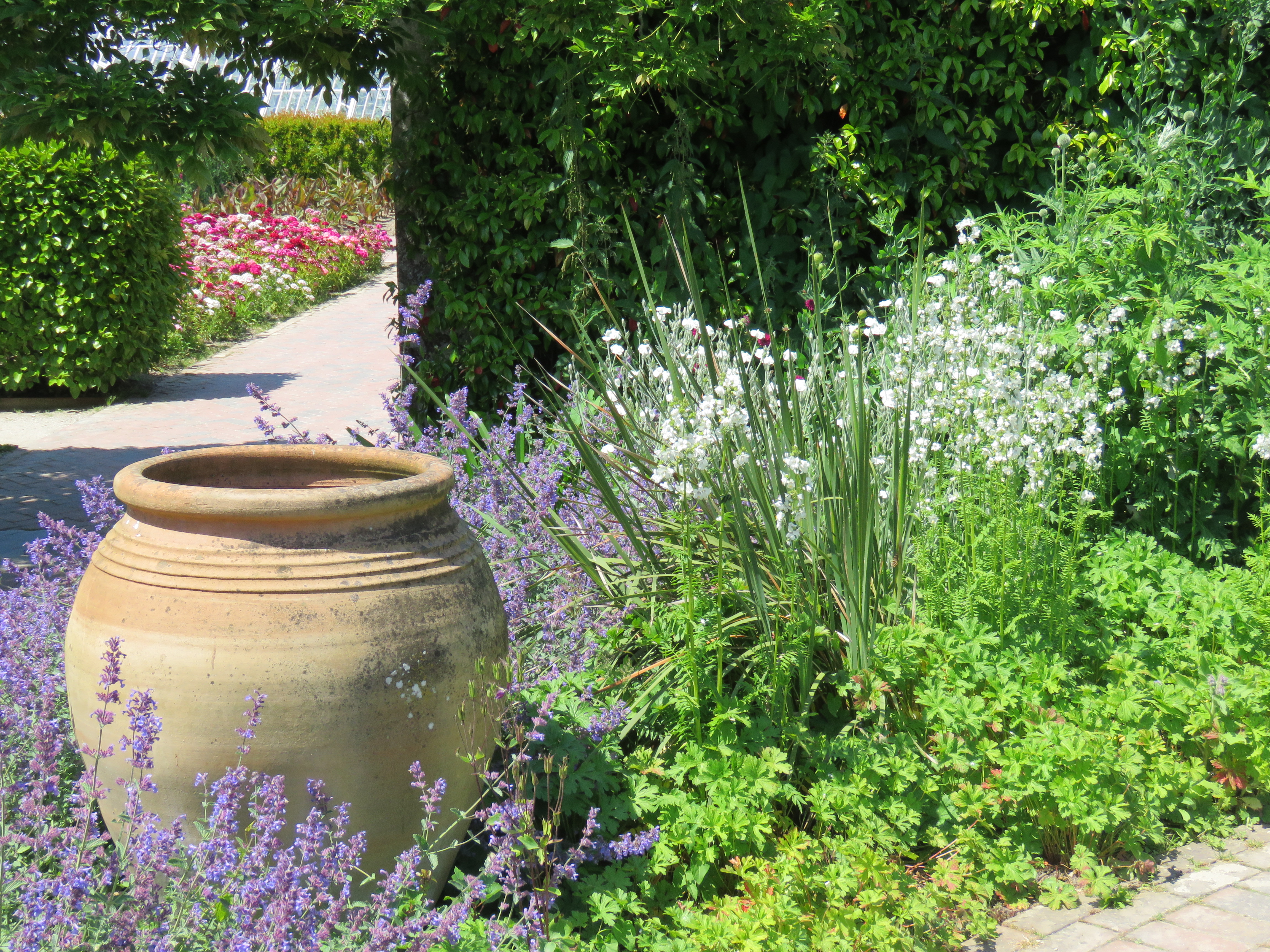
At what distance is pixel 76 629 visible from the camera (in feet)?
7.48

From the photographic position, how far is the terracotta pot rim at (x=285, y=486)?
2145mm

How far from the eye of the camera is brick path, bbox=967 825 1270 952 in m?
2.48

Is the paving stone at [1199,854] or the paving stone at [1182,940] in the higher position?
the paving stone at [1182,940]

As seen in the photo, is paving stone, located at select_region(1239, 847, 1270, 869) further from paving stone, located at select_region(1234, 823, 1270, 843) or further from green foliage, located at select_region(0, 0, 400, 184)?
green foliage, located at select_region(0, 0, 400, 184)

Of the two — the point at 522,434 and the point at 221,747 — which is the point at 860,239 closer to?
the point at 522,434

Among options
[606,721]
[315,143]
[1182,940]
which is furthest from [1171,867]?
[315,143]

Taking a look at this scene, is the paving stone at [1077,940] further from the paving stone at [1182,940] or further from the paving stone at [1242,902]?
the paving stone at [1242,902]

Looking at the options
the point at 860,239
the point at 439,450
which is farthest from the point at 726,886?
the point at 860,239

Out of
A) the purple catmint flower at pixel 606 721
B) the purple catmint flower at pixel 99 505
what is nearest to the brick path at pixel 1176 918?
the purple catmint flower at pixel 606 721

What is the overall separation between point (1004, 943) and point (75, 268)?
827cm

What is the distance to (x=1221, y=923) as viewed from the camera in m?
2.56

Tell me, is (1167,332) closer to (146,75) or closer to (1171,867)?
(1171,867)

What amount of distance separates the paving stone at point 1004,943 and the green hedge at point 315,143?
62.4 feet

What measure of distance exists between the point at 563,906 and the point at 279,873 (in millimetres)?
912
